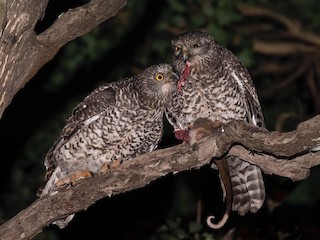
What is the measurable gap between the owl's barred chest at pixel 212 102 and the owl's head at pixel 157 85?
0.78 feet

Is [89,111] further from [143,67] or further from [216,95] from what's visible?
[143,67]

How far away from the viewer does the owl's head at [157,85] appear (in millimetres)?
6520

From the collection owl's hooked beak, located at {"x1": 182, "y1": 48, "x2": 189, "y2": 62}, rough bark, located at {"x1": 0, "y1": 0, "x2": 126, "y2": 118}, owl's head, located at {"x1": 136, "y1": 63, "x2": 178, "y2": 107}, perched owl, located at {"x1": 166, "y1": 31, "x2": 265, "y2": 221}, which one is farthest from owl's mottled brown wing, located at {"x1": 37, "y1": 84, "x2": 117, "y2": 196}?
rough bark, located at {"x1": 0, "y1": 0, "x2": 126, "y2": 118}

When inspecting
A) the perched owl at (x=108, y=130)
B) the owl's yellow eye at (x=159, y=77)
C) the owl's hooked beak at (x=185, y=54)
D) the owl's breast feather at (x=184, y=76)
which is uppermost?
the owl's hooked beak at (x=185, y=54)

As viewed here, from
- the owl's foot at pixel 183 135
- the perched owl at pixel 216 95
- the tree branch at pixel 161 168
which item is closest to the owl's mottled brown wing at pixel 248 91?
the perched owl at pixel 216 95

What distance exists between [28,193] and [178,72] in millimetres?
3197

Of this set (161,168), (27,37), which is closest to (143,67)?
→ (161,168)

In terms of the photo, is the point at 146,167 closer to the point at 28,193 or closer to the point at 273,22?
the point at 28,193

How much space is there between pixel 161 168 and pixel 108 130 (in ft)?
4.21

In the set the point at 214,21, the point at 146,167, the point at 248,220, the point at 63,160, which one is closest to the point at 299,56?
the point at 214,21

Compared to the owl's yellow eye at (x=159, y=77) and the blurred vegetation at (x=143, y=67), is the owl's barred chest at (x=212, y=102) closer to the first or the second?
the owl's yellow eye at (x=159, y=77)

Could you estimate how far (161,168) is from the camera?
17.0ft

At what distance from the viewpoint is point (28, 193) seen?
9.02 m

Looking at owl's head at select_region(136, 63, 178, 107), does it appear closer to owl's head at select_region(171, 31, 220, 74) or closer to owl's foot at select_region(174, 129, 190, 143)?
owl's head at select_region(171, 31, 220, 74)
